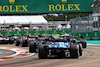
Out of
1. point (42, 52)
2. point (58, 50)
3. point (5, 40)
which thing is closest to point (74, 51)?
→ point (58, 50)

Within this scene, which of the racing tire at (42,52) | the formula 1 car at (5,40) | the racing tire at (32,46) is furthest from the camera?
the formula 1 car at (5,40)

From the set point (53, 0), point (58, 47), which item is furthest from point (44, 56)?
point (53, 0)

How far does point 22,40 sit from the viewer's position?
1844 centimetres

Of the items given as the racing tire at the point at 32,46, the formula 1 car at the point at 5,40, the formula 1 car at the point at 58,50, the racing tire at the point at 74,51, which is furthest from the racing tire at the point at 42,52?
the formula 1 car at the point at 5,40

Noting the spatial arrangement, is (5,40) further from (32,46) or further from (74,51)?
(74,51)

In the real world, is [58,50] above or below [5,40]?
below

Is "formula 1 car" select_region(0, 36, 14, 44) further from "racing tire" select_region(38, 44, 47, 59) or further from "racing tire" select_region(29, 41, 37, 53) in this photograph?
"racing tire" select_region(38, 44, 47, 59)

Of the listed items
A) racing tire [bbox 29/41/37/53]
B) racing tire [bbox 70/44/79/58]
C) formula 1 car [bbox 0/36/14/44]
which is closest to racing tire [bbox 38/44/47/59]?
racing tire [bbox 70/44/79/58]

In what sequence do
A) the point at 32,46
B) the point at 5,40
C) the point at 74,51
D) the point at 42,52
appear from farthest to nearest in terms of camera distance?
1. the point at 5,40
2. the point at 32,46
3. the point at 74,51
4. the point at 42,52

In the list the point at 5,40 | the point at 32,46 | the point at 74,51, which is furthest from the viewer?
the point at 5,40

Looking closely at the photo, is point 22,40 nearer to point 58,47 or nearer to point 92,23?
point 58,47

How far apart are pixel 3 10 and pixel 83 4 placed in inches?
628

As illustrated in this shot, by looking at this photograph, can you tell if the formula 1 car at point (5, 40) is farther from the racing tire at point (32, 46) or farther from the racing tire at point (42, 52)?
the racing tire at point (42, 52)

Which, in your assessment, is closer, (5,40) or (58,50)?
(58,50)
